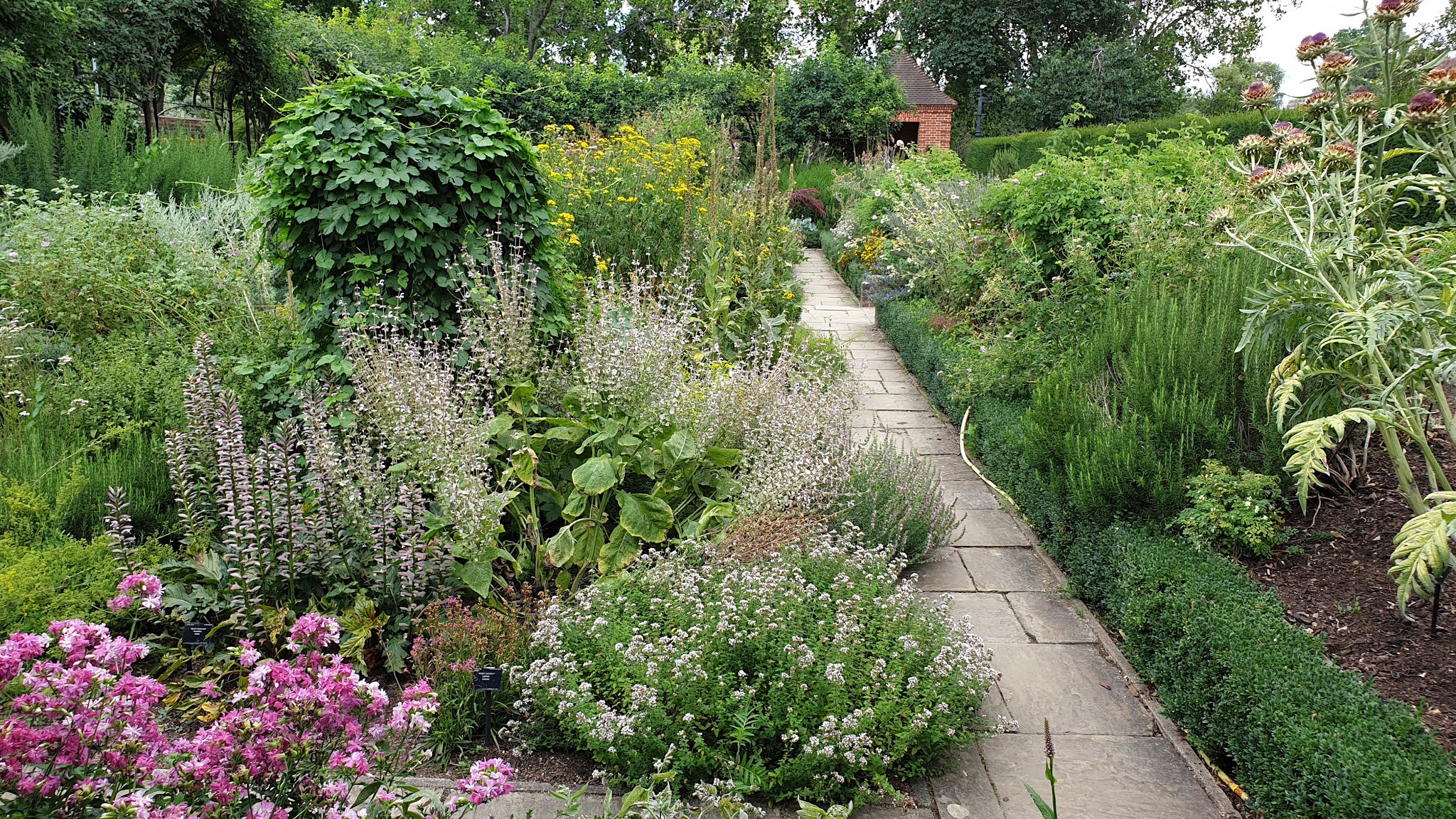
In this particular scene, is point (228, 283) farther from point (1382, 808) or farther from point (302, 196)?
point (1382, 808)

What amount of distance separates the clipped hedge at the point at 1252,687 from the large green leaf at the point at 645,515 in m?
1.74

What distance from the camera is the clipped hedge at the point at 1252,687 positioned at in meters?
2.09

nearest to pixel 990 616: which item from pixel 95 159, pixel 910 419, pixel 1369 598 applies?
pixel 1369 598

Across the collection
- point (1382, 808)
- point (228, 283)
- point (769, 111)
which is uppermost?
point (769, 111)

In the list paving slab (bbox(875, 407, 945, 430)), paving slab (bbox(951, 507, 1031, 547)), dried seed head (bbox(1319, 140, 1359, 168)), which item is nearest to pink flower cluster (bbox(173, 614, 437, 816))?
paving slab (bbox(951, 507, 1031, 547))

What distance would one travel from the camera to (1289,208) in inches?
134

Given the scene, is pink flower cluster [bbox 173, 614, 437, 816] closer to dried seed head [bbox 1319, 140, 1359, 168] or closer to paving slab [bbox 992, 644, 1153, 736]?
paving slab [bbox 992, 644, 1153, 736]

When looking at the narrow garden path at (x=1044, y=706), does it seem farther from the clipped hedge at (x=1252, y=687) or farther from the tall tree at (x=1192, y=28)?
the tall tree at (x=1192, y=28)

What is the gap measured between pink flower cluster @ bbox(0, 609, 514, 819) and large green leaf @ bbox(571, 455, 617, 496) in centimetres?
156

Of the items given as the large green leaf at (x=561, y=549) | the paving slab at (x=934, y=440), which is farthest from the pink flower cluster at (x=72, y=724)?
the paving slab at (x=934, y=440)

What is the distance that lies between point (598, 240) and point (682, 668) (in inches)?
199

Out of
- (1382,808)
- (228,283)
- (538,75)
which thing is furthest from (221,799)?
(538,75)

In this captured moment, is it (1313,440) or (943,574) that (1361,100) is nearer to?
(1313,440)

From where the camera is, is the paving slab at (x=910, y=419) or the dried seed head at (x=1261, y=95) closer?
the dried seed head at (x=1261, y=95)
